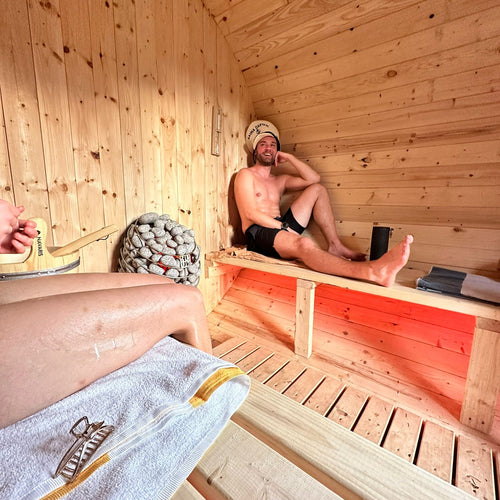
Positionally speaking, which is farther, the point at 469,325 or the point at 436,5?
the point at 469,325

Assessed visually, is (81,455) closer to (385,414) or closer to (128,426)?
(128,426)

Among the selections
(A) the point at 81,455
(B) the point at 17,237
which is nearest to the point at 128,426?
(A) the point at 81,455

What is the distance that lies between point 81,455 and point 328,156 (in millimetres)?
2307

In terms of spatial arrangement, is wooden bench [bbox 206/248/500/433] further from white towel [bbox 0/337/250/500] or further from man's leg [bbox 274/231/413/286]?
white towel [bbox 0/337/250/500]

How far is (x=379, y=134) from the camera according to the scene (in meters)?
1.93

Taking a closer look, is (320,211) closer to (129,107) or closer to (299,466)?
(129,107)

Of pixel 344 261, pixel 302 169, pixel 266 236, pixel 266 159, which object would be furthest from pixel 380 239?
pixel 266 159

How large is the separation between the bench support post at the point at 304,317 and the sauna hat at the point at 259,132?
132cm

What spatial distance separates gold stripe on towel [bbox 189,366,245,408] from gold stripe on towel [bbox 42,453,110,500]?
6.2 inches

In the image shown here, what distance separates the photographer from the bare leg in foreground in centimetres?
44

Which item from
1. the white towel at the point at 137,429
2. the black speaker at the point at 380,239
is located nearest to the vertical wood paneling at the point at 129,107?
the white towel at the point at 137,429

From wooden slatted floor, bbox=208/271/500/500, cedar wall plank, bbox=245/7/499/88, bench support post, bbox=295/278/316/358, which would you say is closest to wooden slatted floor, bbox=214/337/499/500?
wooden slatted floor, bbox=208/271/500/500

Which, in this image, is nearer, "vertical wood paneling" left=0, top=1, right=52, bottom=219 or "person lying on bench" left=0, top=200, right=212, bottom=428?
"person lying on bench" left=0, top=200, right=212, bottom=428

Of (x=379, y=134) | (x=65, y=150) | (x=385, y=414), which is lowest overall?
(x=385, y=414)
